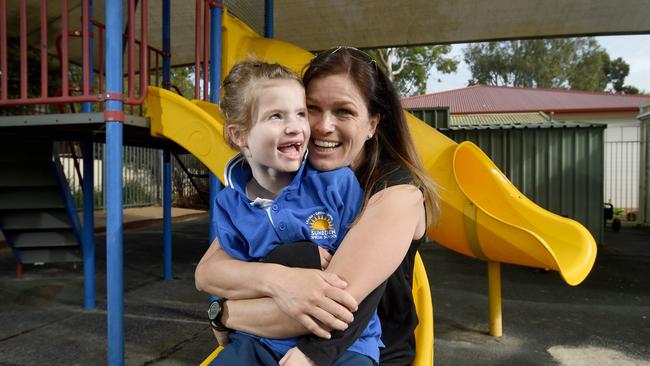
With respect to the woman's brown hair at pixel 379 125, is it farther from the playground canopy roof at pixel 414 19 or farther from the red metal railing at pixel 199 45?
the playground canopy roof at pixel 414 19

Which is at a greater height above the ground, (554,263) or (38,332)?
(554,263)

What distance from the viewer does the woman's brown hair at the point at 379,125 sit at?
1321 mm

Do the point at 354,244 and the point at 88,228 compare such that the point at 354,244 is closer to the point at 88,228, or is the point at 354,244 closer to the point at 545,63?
the point at 88,228

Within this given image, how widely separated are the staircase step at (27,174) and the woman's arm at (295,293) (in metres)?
4.09

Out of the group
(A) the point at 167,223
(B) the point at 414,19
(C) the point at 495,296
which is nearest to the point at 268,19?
(B) the point at 414,19

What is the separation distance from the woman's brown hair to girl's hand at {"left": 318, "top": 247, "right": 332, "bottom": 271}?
0.19 meters

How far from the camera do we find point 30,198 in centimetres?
459

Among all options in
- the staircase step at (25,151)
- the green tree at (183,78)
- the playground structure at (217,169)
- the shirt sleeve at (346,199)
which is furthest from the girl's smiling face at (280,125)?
the green tree at (183,78)

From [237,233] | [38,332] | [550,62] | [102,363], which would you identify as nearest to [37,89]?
[38,332]

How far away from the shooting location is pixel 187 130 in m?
3.15

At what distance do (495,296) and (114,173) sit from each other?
2.80 meters

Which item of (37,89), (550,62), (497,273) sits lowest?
(497,273)

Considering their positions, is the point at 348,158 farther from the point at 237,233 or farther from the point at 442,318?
the point at 442,318

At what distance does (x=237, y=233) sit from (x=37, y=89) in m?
13.4
